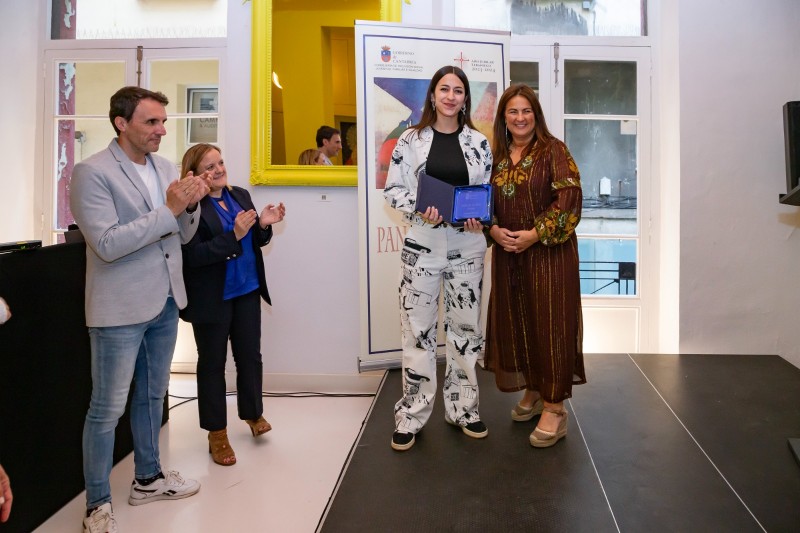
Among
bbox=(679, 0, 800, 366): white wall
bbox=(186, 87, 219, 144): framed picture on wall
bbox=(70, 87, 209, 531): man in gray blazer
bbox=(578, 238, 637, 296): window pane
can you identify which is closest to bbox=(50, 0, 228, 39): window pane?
bbox=(186, 87, 219, 144): framed picture on wall

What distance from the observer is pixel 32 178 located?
4.61 metres

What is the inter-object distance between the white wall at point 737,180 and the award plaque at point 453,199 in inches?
90.5

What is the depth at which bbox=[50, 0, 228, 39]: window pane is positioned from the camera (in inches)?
177

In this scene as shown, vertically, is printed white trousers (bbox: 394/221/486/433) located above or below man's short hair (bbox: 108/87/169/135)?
below

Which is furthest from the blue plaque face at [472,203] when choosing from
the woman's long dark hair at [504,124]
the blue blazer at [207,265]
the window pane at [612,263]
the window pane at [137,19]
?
the window pane at [137,19]

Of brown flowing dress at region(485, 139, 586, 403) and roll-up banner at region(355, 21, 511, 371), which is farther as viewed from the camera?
roll-up banner at region(355, 21, 511, 371)

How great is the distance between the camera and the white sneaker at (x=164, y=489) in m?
2.61

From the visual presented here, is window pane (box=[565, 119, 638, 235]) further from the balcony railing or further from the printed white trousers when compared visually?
the printed white trousers

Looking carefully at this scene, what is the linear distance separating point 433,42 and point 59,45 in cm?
269

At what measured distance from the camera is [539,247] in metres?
2.65

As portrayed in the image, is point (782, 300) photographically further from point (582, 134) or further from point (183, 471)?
point (183, 471)

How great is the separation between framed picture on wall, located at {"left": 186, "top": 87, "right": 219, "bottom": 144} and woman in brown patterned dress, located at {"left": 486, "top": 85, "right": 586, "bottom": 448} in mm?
2494

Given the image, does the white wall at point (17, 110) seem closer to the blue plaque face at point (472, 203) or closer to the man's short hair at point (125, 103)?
the man's short hair at point (125, 103)

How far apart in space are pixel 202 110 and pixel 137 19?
0.80m
